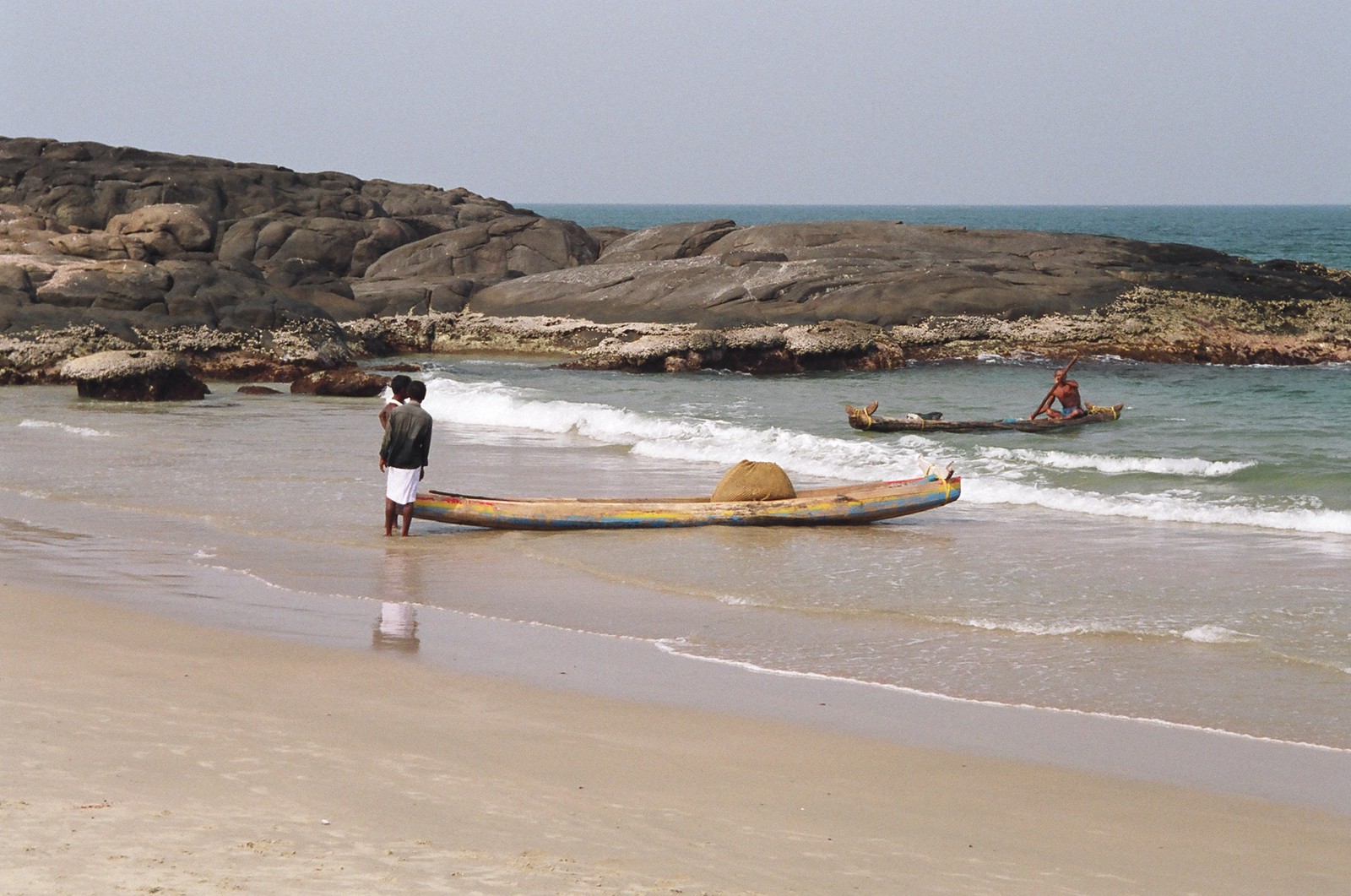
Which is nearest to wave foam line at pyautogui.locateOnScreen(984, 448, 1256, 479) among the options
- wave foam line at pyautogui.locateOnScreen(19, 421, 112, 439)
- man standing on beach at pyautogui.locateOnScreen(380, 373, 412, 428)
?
man standing on beach at pyautogui.locateOnScreen(380, 373, 412, 428)

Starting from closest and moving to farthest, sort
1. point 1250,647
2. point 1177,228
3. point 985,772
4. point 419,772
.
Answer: point 419,772
point 985,772
point 1250,647
point 1177,228

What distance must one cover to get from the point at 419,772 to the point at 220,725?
110 cm

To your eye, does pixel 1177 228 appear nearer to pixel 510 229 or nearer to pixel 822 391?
pixel 510 229

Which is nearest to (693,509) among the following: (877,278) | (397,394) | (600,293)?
(397,394)

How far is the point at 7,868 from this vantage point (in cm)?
420

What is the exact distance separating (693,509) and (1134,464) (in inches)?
278

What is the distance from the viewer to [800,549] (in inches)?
464

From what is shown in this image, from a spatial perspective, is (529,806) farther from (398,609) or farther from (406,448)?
(406,448)

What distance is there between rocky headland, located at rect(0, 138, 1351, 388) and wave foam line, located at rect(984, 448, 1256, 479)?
12.9 meters

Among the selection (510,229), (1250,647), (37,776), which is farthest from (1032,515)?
(510,229)

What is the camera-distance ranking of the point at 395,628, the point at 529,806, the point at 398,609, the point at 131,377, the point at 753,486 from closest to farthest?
the point at 529,806
the point at 395,628
the point at 398,609
the point at 753,486
the point at 131,377

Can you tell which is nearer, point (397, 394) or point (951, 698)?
point (951, 698)

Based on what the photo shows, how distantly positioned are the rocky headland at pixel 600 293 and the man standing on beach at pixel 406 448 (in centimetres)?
1578

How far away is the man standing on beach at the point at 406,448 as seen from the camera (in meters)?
11.7
